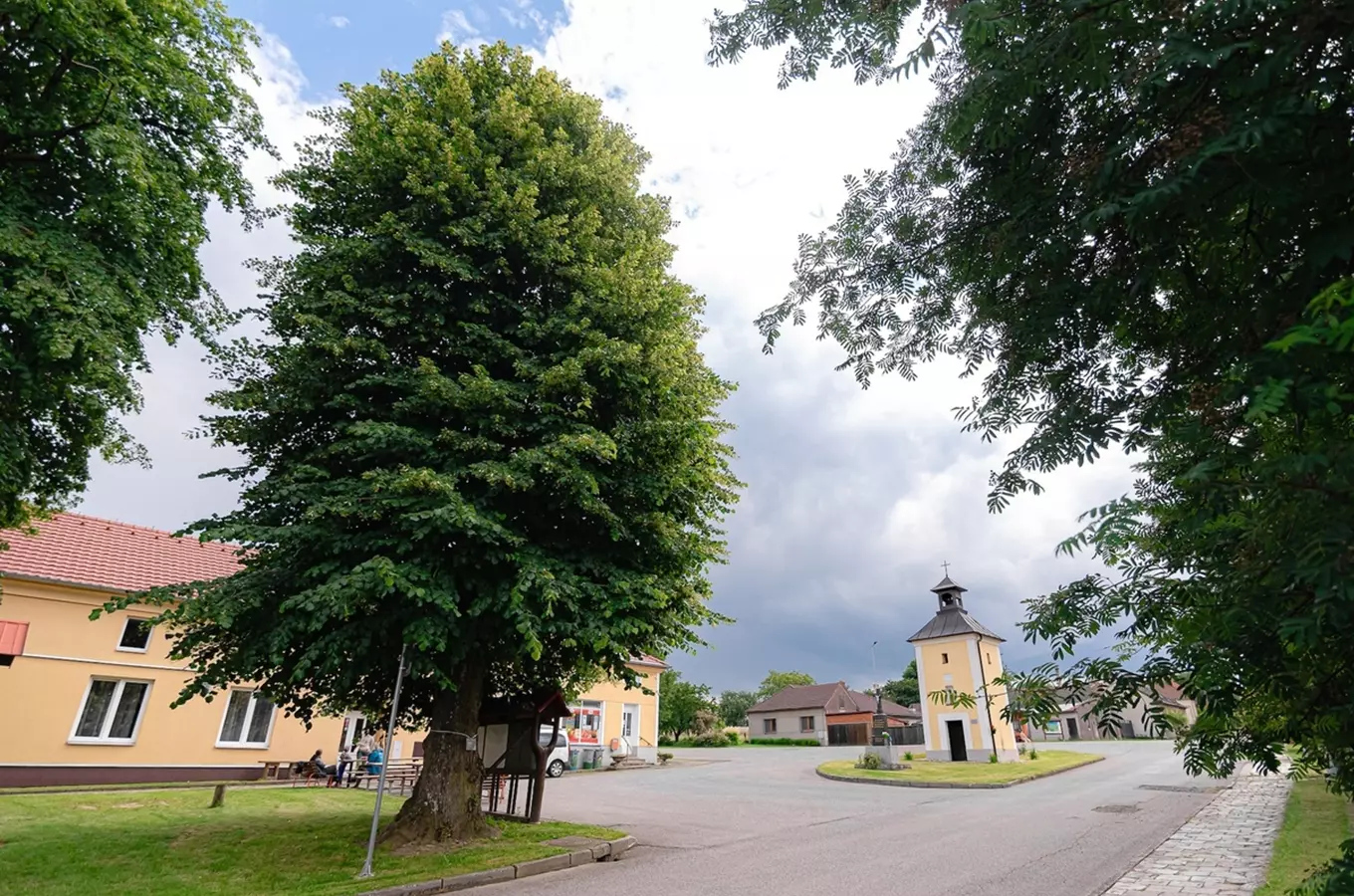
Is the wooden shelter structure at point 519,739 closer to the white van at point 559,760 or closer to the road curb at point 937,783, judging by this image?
the white van at point 559,760

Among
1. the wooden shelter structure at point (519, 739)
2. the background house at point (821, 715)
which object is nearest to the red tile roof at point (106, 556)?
the wooden shelter structure at point (519, 739)

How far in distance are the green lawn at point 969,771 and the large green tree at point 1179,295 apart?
21.9 metres

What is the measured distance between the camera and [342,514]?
27.9 feet

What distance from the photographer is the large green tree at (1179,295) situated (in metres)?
2.32

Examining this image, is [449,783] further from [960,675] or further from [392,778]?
[960,675]

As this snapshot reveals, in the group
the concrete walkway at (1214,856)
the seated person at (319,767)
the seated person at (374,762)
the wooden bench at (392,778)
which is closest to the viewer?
the concrete walkway at (1214,856)

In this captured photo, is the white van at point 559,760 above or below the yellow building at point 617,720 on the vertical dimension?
below

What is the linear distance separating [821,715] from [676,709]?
12.0m

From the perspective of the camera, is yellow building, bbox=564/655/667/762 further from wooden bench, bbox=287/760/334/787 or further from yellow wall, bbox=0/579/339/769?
yellow wall, bbox=0/579/339/769

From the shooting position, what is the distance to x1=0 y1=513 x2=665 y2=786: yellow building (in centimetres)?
1758

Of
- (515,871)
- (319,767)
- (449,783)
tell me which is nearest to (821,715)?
(319,767)

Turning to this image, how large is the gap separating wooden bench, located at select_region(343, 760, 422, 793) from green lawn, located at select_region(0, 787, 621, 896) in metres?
4.43

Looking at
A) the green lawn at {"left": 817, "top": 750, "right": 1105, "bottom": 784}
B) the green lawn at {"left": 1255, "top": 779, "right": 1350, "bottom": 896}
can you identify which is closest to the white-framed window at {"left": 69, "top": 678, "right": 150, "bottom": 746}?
the green lawn at {"left": 817, "top": 750, "right": 1105, "bottom": 784}

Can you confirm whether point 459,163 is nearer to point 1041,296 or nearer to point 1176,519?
point 1041,296
